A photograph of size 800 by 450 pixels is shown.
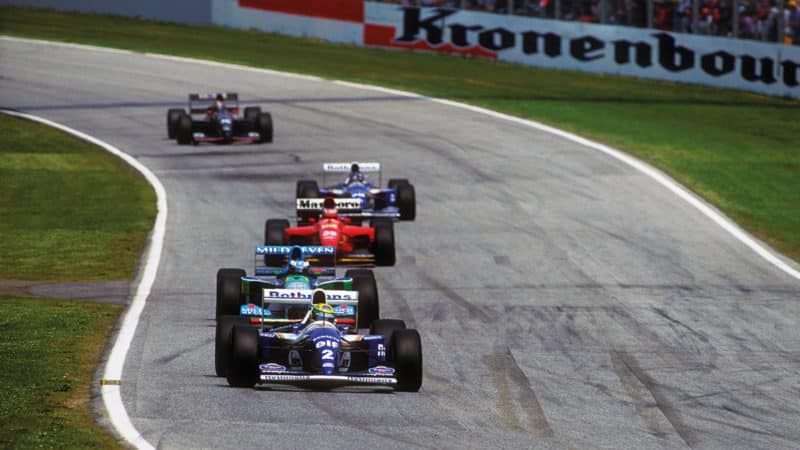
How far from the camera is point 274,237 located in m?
23.3

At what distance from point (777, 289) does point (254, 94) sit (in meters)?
24.8

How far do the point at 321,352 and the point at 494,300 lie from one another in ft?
20.9

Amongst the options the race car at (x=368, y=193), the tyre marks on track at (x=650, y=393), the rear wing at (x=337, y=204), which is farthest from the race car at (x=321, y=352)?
the race car at (x=368, y=193)

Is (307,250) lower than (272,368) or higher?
higher

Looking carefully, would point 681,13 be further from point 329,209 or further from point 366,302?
point 366,302

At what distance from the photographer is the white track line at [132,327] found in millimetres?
13641

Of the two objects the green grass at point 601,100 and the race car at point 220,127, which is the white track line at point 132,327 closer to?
the race car at point 220,127

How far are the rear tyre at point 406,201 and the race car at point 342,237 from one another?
315 cm

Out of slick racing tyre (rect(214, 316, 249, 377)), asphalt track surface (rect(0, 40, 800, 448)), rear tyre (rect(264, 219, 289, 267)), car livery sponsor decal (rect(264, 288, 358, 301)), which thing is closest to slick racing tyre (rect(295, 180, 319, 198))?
asphalt track surface (rect(0, 40, 800, 448))

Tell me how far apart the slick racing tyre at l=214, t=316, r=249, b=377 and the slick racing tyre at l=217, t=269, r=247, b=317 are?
224 centimetres

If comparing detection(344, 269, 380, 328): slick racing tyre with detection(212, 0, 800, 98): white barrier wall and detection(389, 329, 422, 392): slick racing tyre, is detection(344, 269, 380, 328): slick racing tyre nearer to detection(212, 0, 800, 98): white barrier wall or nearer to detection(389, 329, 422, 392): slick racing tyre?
detection(389, 329, 422, 392): slick racing tyre

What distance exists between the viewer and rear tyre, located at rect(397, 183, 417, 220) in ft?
89.5

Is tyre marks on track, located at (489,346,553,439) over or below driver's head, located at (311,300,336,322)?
below

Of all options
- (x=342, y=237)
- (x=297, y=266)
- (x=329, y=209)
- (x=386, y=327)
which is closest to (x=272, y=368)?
(x=386, y=327)
